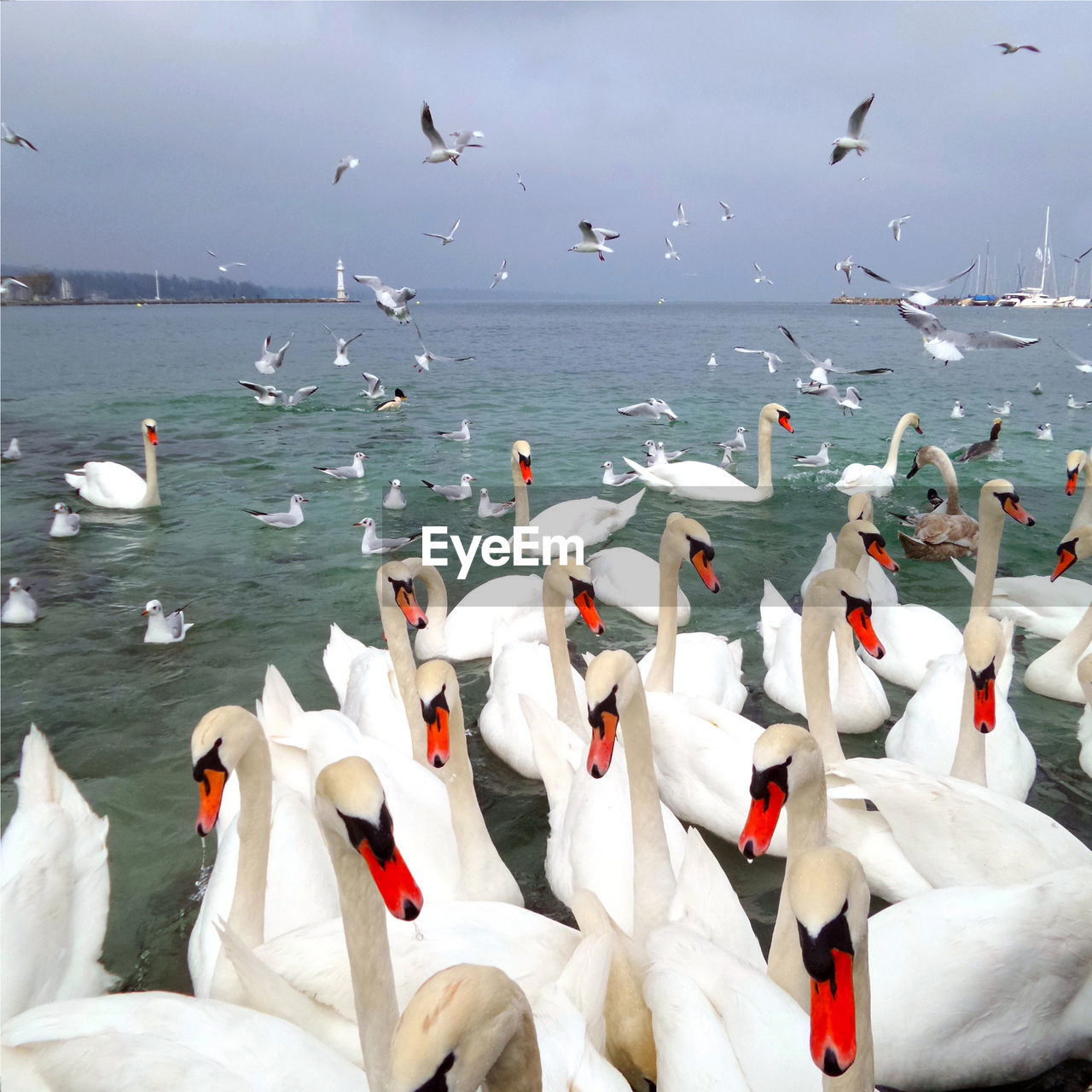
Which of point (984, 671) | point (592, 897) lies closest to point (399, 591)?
point (592, 897)

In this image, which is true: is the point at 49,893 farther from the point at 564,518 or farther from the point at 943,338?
the point at 943,338

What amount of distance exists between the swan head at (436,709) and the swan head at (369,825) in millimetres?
1187

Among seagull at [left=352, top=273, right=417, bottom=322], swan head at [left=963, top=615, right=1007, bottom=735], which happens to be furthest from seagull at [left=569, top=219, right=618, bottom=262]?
swan head at [left=963, top=615, right=1007, bottom=735]

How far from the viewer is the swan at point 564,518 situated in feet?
31.5

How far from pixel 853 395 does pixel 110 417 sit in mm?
16285

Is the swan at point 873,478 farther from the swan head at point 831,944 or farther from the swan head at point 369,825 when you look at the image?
the swan head at point 369,825

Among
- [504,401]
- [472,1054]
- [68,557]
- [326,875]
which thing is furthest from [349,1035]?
[504,401]

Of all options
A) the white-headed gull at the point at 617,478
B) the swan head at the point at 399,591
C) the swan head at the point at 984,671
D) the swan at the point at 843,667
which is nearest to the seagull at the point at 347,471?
the white-headed gull at the point at 617,478

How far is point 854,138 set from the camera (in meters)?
9.85

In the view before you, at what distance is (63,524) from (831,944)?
33.2ft

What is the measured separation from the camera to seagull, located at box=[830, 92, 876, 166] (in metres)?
9.76

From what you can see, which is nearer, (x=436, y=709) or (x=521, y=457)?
(x=436, y=709)

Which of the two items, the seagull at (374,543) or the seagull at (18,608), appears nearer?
the seagull at (18,608)

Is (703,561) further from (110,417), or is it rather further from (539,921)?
(110,417)
